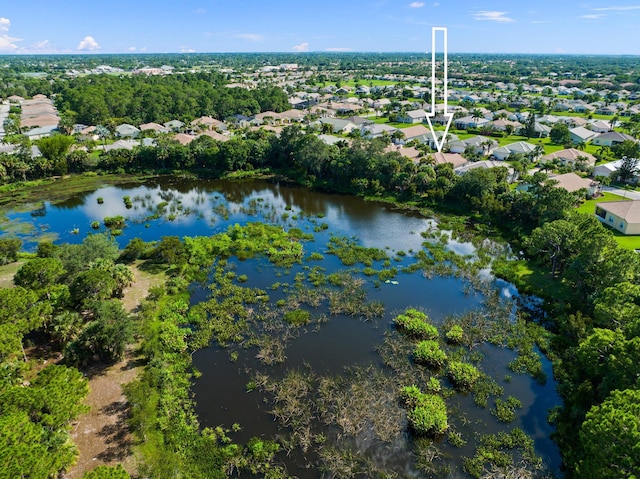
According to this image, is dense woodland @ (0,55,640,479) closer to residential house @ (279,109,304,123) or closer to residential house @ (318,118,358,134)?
residential house @ (318,118,358,134)

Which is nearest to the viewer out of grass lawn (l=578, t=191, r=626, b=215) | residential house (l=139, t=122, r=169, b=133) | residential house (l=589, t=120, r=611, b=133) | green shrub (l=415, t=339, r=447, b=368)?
green shrub (l=415, t=339, r=447, b=368)

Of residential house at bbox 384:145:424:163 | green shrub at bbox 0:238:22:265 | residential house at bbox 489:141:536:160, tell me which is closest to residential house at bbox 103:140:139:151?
green shrub at bbox 0:238:22:265

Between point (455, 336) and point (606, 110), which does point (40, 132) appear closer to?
point (455, 336)

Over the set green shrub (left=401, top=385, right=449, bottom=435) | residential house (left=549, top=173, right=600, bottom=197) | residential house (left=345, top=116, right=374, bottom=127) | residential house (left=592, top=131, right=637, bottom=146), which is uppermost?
residential house (left=345, top=116, right=374, bottom=127)

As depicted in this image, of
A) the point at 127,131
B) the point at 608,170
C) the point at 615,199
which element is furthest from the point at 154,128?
the point at 608,170

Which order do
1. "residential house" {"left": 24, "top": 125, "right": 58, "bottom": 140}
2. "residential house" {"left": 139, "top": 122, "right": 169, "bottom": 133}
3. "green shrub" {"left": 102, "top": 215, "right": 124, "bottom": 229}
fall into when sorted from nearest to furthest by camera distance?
1. "green shrub" {"left": 102, "top": 215, "right": 124, "bottom": 229}
2. "residential house" {"left": 24, "top": 125, "right": 58, "bottom": 140}
3. "residential house" {"left": 139, "top": 122, "right": 169, "bottom": 133}

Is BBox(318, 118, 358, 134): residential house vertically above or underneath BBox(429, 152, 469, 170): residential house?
above

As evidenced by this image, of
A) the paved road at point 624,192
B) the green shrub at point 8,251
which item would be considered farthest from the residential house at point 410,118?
the green shrub at point 8,251
